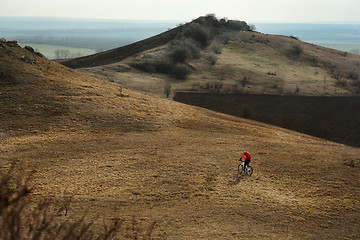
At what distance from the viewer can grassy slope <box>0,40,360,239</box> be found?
40.8ft

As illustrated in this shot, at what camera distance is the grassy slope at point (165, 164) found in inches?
489

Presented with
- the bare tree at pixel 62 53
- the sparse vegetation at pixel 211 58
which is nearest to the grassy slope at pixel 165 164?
the sparse vegetation at pixel 211 58

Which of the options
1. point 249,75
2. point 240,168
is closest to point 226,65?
point 249,75

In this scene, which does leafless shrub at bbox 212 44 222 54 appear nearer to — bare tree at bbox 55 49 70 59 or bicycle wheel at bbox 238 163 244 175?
bicycle wheel at bbox 238 163 244 175

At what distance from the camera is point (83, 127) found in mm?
22719

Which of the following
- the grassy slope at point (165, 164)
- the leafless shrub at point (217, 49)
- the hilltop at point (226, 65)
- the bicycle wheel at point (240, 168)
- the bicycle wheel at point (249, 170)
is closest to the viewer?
the grassy slope at point (165, 164)

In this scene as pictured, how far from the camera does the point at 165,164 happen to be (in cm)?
1775

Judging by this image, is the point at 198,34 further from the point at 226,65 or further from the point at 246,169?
the point at 246,169

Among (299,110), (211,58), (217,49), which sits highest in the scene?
(217,49)

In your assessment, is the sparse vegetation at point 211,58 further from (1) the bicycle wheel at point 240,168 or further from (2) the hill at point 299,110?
(1) the bicycle wheel at point 240,168

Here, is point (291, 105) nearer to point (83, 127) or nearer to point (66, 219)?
point (83, 127)

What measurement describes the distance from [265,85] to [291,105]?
1192cm

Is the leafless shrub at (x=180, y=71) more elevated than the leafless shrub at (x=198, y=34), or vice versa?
the leafless shrub at (x=198, y=34)

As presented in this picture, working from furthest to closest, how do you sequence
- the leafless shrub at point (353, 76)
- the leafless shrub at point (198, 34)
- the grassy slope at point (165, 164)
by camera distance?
the leafless shrub at point (198, 34)
the leafless shrub at point (353, 76)
the grassy slope at point (165, 164)
